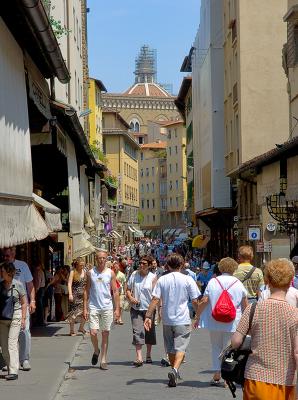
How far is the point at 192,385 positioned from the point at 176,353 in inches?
17.4

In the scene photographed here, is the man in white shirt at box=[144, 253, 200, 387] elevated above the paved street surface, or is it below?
above

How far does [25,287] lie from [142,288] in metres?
2.50

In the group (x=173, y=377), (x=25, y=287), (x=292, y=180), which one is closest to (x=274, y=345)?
(x=173, y=377)

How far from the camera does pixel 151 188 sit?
157625mm

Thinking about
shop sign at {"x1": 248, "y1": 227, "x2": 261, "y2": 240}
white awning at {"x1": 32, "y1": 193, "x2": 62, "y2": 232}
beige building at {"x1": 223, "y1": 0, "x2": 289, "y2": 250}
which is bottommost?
shop sign at {"x1": 248, "y1": 227, "x2": 261, "y2": 240}

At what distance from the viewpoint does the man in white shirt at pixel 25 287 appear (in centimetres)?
1262

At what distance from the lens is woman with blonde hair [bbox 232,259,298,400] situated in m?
6.42

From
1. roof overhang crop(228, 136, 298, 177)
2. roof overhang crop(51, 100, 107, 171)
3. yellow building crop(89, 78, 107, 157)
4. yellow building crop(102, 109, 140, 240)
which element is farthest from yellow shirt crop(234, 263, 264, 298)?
yellow building crop(102, 109, 140, 240)

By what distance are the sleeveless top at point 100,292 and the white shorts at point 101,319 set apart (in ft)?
0.19

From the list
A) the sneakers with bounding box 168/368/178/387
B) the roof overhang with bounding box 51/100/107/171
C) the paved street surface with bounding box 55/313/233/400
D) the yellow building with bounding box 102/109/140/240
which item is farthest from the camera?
the yellow building with bounding box 102/109/140/240

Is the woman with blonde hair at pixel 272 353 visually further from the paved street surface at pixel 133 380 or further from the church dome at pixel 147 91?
the church dome at pixel 147 91

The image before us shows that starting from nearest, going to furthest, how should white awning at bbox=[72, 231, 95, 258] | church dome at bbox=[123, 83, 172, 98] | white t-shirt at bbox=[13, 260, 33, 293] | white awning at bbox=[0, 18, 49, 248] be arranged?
white awning at bbox=[0, 18, 49, 248], white t-shirt at bbox=[13, 260, 33, 293], white awning at bbox=[72, 231, 95, 258], church dome at bbox=[123, 83, 172, 98]

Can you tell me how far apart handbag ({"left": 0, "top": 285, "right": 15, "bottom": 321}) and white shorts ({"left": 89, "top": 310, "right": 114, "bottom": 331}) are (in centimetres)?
215

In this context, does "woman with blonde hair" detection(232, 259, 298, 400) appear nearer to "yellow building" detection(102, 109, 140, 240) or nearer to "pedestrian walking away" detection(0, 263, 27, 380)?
"pedestrian walking away" detection(0, 263, 27, 380)
